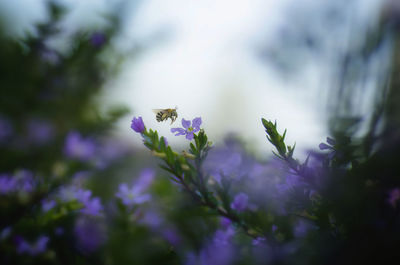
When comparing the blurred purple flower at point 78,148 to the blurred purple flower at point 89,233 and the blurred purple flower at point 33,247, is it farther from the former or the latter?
the blurred purple flower at point 33,247

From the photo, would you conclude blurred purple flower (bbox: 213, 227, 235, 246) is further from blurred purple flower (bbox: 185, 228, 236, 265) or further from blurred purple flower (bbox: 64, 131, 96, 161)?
blurred purple flower (bbox: 64, 131, 96, 161)

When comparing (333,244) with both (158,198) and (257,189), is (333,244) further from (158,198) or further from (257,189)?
(158,198)

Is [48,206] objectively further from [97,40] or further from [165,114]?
[97,40]

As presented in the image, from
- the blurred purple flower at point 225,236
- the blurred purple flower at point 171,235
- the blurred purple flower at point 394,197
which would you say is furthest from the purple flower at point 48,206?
the blurred purple flower at point 394,197

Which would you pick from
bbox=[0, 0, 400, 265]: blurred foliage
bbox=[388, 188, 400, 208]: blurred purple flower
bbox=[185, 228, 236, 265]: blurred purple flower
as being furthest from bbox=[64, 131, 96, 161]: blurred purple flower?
bbox=[388, 188, 400, 208]: blurred purple flower

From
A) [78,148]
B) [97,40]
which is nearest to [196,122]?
[78,148]
